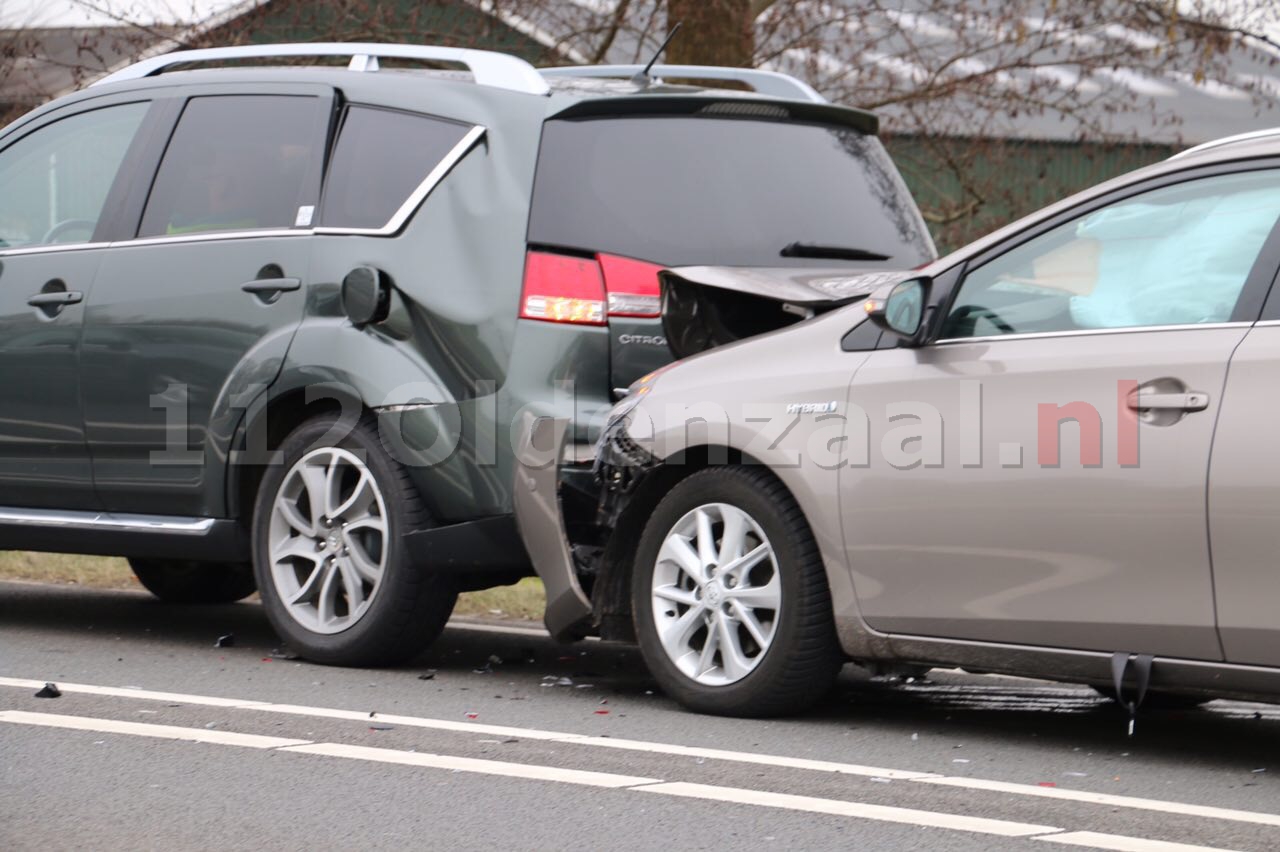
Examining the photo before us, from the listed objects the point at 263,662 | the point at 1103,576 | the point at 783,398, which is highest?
the point at 783,398

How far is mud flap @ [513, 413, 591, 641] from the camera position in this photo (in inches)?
255

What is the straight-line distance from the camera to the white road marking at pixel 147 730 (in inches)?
221

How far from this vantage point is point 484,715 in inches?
243

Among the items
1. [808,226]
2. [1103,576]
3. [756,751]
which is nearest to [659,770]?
[756,751]

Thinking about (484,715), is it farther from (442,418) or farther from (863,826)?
(863,826)

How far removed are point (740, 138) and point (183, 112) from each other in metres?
2.18

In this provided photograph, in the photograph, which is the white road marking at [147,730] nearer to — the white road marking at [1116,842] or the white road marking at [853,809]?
the white road marking at [853,809]

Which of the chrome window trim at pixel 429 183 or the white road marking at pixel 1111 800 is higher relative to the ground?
the chrome window trim at pixel 429 183

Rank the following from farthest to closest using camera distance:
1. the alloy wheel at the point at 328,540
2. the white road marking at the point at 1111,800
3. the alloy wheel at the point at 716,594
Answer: the alloy wheel at the point at 328,540, the alloy wheel at the point at 716,594, the white road marking at the point at 1111,800

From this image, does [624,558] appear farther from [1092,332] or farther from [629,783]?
[1092,332]

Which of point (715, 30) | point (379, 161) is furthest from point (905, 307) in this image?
point (715, 30)

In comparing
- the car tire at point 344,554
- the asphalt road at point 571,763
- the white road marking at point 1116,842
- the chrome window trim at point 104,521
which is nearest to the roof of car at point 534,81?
the car tire at point 344,554

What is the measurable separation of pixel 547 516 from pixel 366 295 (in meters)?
1.03

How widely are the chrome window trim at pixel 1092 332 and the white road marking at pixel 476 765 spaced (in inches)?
60.5
